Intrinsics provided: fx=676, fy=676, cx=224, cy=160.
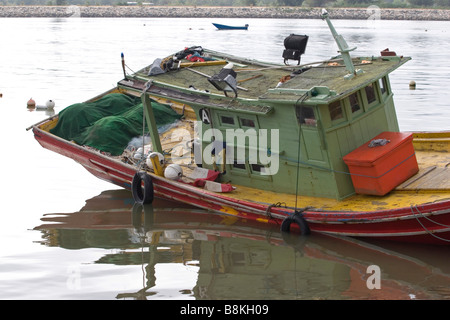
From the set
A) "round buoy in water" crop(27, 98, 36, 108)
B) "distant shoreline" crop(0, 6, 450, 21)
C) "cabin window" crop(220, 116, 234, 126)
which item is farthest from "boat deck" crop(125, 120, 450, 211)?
"distant shoreline" crop(0, 6, 450, 21)

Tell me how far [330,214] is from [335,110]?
74.3 inches

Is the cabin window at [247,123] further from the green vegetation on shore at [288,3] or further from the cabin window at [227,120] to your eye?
the green vegetation on shore at [288,3]

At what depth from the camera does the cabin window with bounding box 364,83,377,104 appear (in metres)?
12.9

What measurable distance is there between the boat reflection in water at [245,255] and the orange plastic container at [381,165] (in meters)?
1.04

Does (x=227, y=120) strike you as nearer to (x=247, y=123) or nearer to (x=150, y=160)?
(x=247, y=123)

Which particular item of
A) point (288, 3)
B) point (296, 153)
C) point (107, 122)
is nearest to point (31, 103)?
point (107, 122)

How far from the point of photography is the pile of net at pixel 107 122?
624 inches

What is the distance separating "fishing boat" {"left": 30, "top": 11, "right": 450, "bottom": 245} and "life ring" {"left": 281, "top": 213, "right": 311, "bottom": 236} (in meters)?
0.02

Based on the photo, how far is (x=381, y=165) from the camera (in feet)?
38.2

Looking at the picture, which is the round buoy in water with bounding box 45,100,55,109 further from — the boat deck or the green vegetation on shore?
the green vegetation on shore

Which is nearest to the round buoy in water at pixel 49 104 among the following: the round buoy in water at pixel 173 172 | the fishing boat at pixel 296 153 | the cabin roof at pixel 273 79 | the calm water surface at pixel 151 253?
the calm water surface at pixel 151 253

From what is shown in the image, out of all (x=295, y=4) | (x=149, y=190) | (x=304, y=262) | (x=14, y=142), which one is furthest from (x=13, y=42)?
(x=295, y=4)

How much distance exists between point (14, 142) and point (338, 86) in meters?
11.7

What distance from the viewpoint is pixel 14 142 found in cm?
2031
